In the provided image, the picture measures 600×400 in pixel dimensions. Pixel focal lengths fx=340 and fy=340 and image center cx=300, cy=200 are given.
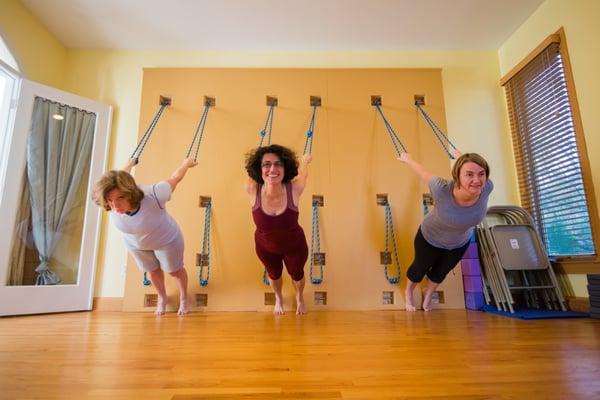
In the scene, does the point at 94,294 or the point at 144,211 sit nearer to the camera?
the point at 144,211

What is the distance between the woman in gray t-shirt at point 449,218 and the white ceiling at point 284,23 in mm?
1579

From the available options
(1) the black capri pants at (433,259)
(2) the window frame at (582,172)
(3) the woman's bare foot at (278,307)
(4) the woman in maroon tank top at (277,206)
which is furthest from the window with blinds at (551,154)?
(3) the woman's bare foot at (278,307)

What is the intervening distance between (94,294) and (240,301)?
1434 millimetres

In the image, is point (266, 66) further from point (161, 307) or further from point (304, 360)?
point (304, 360)

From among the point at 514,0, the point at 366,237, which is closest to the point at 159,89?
the point at 366,237

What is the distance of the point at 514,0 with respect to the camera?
3133 millimetres

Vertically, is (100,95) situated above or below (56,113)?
above

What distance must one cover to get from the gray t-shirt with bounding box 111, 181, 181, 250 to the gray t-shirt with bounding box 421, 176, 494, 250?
198 centimetres

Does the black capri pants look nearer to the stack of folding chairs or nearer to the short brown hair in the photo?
the stack of folding chairs

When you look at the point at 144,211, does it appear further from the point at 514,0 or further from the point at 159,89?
the point at 514,0

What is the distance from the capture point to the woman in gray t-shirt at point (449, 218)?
92.2 inches

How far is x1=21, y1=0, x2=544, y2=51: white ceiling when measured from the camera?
10.3ft

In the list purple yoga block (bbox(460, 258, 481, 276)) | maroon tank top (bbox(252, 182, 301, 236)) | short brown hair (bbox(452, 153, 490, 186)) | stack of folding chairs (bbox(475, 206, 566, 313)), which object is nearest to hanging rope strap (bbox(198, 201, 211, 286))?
maroon tank top (bbox(252, 182, 301, 236))

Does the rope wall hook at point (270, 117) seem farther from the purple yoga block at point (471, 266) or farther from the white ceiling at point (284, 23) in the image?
the purple yoga block at point (471, 266)
